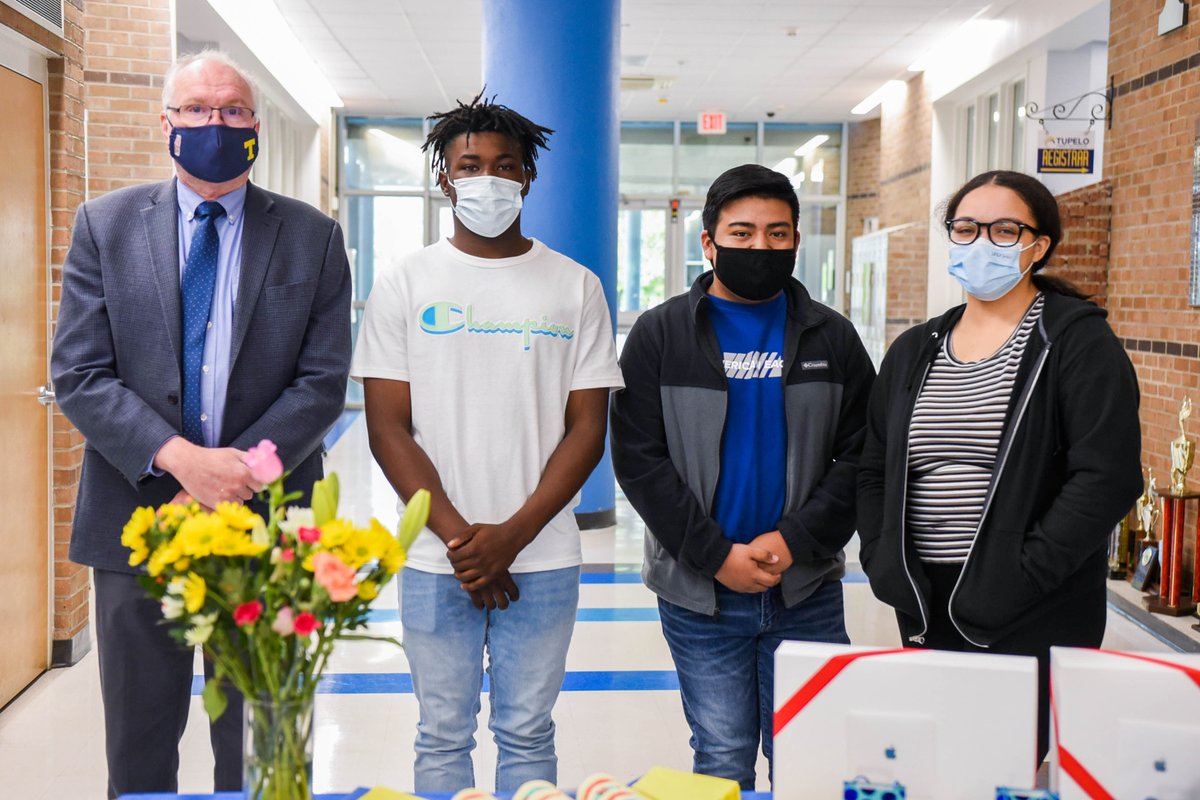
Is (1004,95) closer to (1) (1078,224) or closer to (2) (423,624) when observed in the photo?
(1) (1078,224)

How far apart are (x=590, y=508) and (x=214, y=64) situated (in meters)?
A: 4.72

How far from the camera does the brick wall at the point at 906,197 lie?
991 centimetres

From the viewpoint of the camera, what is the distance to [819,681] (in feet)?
4.09

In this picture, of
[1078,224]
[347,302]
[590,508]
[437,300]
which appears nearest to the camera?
[437,300]

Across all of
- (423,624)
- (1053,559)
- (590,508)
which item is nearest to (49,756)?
(423,624)

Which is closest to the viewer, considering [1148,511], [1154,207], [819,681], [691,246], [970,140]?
[819,681]

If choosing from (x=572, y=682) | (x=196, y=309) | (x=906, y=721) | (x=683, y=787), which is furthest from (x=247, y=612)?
(x=572, y=682)

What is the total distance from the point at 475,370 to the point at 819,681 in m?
1.09

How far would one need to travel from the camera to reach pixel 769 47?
9.64m

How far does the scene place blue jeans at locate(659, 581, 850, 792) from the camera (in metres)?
2.21

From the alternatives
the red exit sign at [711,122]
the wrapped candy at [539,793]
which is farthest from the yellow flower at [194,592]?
the red exit sign at [711,122]

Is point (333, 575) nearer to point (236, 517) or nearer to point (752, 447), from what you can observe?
point (236, 517)

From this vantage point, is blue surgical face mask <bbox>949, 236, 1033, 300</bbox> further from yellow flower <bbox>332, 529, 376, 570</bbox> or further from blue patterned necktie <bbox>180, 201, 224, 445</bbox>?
blue patterned necktie <bbox>180, 201, 224, 445</bbox>

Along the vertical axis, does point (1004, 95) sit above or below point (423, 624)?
above
